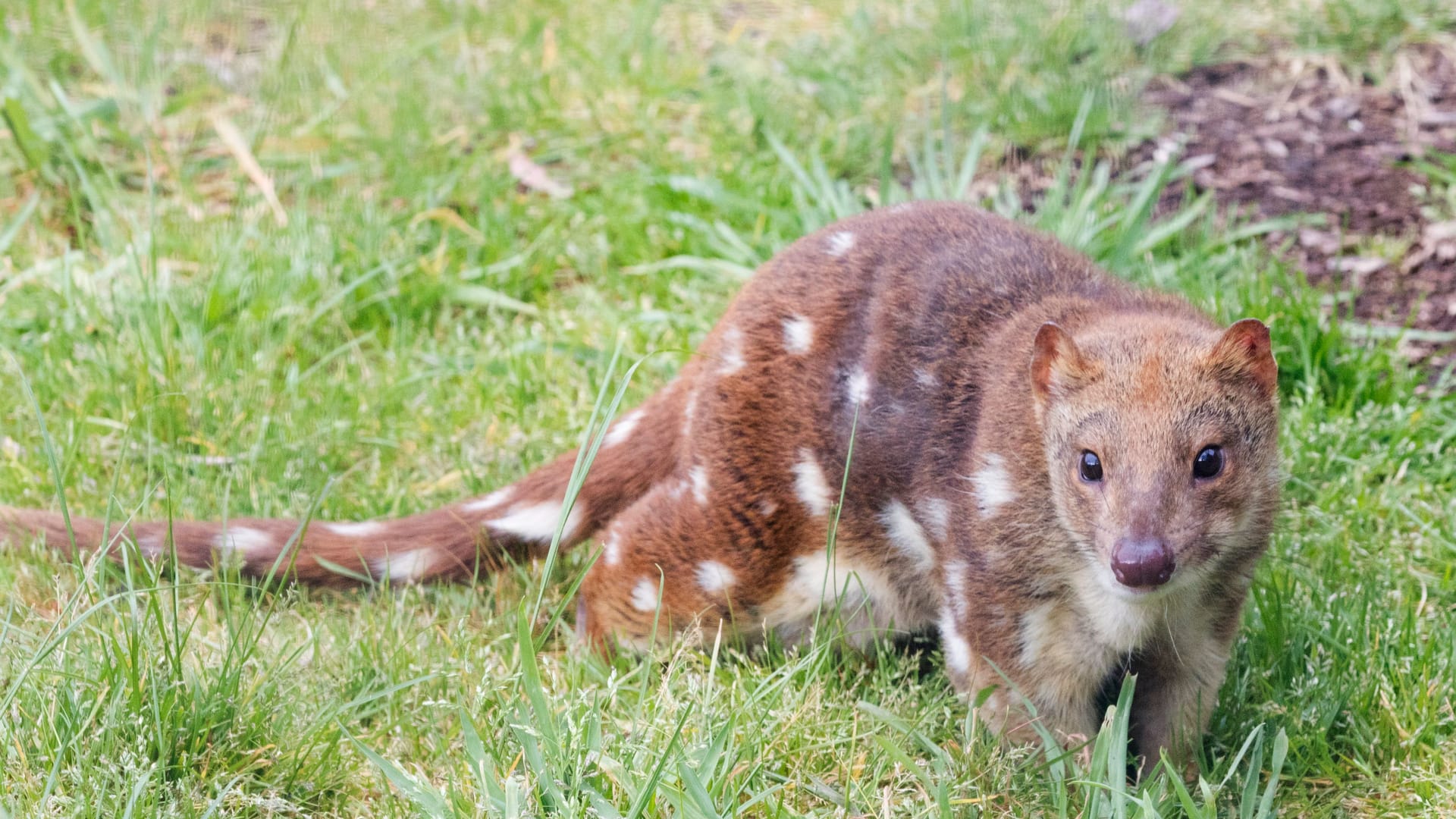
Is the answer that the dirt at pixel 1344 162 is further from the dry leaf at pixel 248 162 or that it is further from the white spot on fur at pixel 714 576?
the dry leaf at pixel 248 162

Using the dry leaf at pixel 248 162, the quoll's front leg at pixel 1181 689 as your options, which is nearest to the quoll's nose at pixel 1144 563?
the quoll's front leg at pixel 1181 689

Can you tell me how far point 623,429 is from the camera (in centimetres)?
377

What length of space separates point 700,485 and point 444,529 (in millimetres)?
685

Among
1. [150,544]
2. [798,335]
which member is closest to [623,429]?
[798,335]

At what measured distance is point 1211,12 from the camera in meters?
5.50

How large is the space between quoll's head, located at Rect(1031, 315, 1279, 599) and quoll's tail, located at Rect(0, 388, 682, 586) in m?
1.14

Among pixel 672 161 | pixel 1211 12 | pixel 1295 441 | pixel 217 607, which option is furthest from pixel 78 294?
pixel 1211 12

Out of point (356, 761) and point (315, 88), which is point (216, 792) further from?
point (315, 88)

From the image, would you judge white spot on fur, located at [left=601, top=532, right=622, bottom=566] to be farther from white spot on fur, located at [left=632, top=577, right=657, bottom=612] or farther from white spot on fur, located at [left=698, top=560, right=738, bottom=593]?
white spot on fur, located at [left=698, top=560, right=738, bottom=593]

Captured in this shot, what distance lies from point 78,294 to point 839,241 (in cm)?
249

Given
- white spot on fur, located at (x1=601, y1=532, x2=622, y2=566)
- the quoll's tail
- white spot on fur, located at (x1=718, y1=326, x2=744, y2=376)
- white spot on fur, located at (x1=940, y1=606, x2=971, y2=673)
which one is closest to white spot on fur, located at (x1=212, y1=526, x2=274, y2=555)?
the quoll's tail

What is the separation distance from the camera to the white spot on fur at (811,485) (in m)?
3.31

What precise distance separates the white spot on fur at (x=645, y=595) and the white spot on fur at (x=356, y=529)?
2.18ft

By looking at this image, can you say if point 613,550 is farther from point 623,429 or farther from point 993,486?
point 993,486
